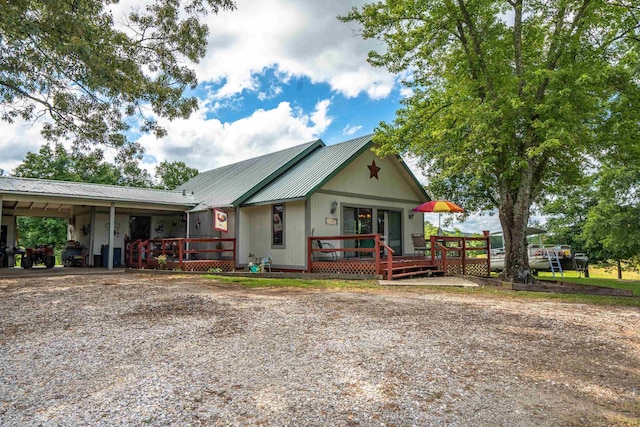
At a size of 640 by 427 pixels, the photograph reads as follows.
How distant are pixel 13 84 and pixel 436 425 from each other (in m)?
11.2

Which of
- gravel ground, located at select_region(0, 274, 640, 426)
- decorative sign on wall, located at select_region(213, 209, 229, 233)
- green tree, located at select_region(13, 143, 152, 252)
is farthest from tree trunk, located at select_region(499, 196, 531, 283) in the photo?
green tree, located at select_region(13, 143, 152, 252)

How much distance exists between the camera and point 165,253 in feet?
47.4

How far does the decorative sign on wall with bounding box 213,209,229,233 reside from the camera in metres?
13.2

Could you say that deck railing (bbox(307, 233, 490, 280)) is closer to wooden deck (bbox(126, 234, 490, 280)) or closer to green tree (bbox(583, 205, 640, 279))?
wooden deck (bbox(126, 234, 490, 280))

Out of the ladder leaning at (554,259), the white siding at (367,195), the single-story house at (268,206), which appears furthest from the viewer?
the ladder leaning at (554,259)

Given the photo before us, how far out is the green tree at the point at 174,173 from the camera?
123 ft

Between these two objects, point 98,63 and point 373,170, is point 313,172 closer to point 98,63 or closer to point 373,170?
point 373,170

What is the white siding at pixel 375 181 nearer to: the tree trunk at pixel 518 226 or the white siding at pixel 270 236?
the white siding at pixel 270 236

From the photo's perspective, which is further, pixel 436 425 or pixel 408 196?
pixel 408 196

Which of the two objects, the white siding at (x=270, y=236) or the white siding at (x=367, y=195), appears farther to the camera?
the white siding at (x=367, y=195)

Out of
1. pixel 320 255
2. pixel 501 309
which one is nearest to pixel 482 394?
pixel 501 309

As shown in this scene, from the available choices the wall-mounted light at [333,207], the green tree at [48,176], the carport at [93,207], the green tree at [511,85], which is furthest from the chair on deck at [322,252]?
the green tree at [48,176]

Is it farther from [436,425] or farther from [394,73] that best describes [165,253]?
[436,425]

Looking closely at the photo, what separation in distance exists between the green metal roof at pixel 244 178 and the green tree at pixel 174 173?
1866 cm
